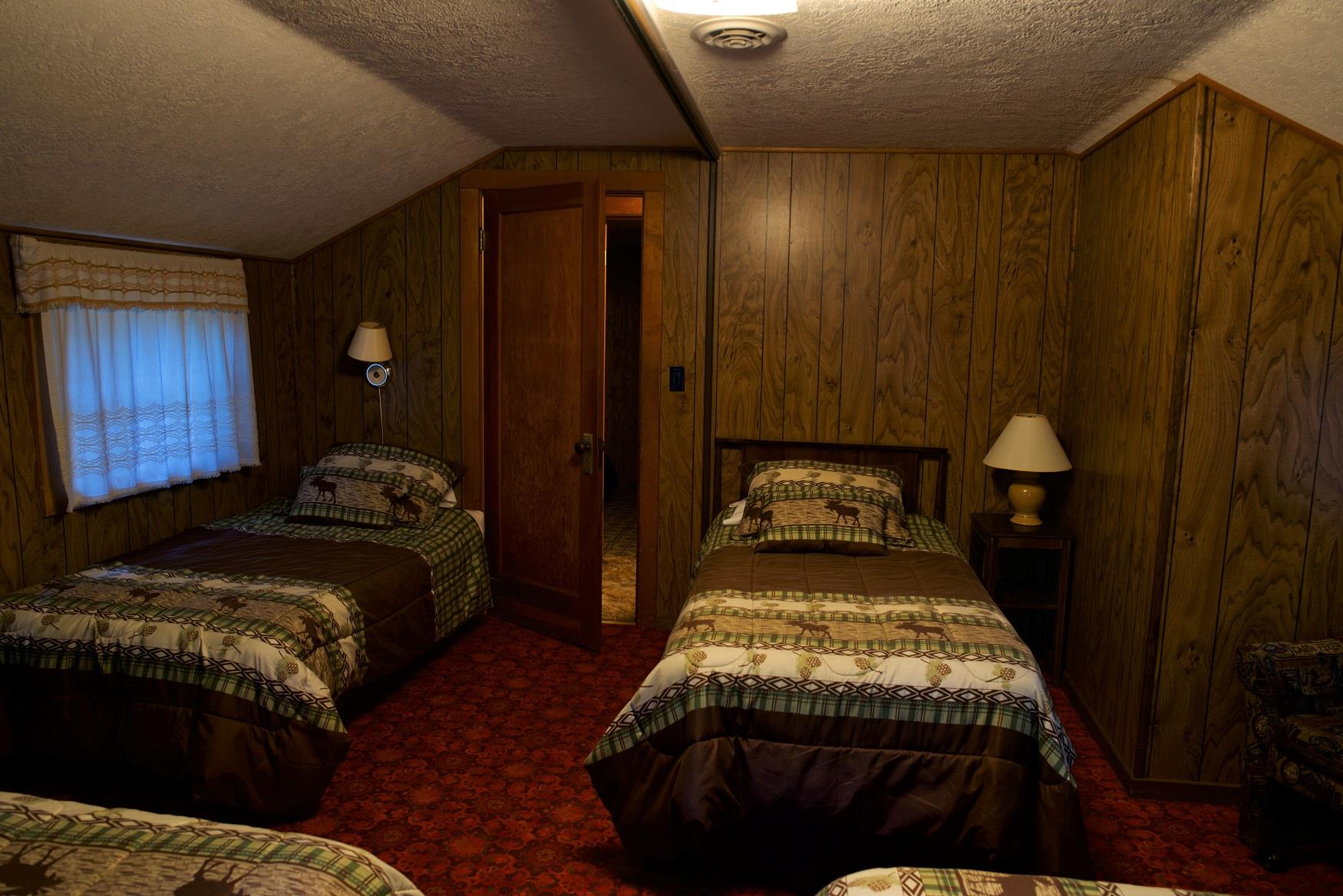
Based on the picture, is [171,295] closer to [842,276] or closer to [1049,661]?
[842,276]

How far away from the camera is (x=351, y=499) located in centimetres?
393

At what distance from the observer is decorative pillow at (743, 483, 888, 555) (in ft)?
10.9

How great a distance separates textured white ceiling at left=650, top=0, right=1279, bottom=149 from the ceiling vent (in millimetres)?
38

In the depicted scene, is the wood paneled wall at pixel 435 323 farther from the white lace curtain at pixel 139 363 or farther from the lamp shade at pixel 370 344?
the white lace curtain at pixel 139 363

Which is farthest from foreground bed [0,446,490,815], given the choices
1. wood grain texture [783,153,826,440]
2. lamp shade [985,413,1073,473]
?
lamp shade [985,413,1073,473]

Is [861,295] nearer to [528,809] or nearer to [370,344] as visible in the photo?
[370,344]

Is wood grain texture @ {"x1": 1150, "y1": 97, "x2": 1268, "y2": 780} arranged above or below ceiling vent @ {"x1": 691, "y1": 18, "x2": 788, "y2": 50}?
below

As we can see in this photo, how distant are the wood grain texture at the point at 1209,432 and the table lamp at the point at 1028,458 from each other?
0.82 meters

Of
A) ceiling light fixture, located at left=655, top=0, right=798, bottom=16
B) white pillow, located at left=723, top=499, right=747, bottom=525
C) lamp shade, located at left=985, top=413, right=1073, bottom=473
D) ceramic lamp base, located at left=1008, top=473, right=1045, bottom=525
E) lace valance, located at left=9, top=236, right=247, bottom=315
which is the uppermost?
ceiling light fixture, located at left=655, top=0, right=798, bottom=16

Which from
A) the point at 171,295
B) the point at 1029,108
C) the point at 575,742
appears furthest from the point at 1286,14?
the point at 171,295

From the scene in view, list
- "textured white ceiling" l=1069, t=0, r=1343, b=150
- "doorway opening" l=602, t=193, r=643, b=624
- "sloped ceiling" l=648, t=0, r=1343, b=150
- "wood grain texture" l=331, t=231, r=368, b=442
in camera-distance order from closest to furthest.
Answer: "textured white ceiling" l=1069, t=0, r=1343, b=150
"sloped ceiling" l=648, t=0, r=1343, b=150
"wood grain texture" l=331, t=231, r=368, b=442
"doorway opening" l=602, t=193, r=643, b=624

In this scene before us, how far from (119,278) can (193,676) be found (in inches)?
64.4

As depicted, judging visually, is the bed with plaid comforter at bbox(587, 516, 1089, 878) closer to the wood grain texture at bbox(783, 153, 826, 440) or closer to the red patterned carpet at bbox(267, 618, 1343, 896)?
the red patterned carpet at bbox(267, 618, 1343, 896)

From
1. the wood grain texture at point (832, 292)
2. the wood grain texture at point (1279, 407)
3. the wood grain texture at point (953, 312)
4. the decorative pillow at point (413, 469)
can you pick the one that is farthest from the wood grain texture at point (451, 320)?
the wood grain texture at point (1279, 407)
